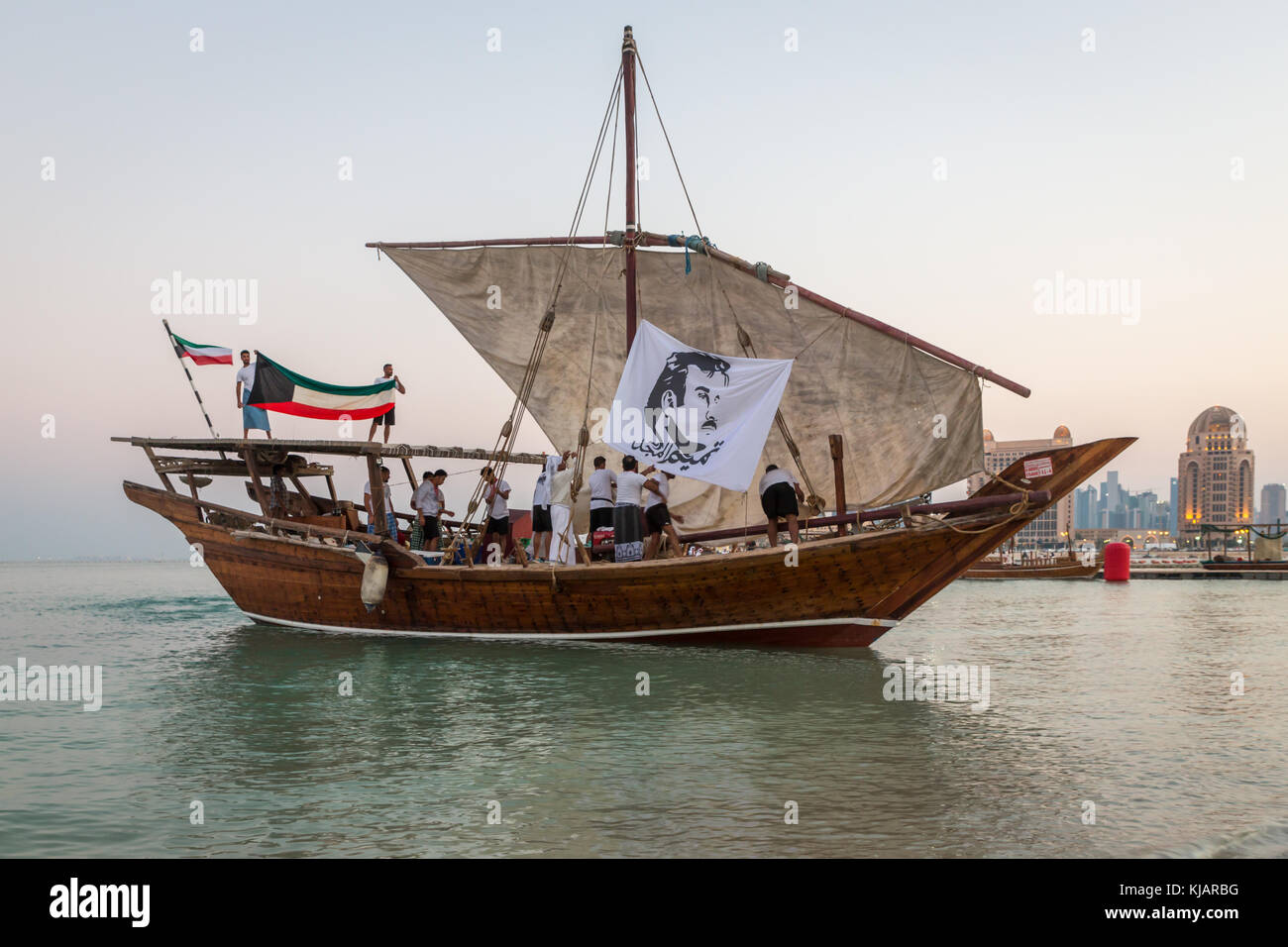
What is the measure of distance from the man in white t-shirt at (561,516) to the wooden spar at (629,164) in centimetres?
332

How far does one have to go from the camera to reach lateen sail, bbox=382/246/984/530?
49.6ft

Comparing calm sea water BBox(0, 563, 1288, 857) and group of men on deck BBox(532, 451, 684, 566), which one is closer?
calm sea water BBox(0, 563, 1288, 857)

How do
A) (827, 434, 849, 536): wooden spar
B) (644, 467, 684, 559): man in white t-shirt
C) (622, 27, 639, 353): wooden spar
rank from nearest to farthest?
(827, 434, 849, 536): wooden spar → (644, 467, 684, 559): man in white t-shirt → (622, 27, 639, 353): wooden spar

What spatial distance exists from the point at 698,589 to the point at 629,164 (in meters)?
8.91

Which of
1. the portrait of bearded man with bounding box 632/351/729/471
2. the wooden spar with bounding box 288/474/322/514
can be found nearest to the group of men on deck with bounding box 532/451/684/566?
the portrait of bearded man with bounding box 632/351/729/471

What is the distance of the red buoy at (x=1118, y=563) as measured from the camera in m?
58.5

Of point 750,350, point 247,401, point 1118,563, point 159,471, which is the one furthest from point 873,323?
point 1118,563

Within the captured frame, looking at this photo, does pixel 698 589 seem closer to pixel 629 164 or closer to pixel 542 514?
pixel 542 514

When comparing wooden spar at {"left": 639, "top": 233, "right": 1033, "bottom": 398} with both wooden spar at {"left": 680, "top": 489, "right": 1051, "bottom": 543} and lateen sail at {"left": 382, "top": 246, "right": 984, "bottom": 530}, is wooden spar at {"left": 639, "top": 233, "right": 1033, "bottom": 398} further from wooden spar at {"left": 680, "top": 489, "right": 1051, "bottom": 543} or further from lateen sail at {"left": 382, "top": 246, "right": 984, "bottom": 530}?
wooden spar at {"left": 680, "top": 489, "right": 1051, "bottom": 543}

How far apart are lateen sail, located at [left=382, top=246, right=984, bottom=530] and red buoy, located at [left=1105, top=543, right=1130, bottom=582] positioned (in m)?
48.9

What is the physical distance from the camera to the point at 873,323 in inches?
607

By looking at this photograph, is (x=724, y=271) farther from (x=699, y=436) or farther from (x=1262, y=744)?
(x=1262, y=744)

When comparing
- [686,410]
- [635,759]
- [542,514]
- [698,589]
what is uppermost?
[686,410]

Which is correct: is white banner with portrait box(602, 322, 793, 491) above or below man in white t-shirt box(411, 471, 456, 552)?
above
